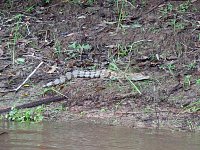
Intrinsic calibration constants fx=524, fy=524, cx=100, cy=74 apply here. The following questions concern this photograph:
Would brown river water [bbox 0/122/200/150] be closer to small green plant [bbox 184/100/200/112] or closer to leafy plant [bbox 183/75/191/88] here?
small green plant [bbox 184/100/200/112]

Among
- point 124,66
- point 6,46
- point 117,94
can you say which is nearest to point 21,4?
point 6,46

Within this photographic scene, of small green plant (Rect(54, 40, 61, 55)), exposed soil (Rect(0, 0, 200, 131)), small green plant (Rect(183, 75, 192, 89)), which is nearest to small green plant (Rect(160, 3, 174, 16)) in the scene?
exposed soil (Rect(0, 0, 200, 131))

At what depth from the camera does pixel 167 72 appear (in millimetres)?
7098

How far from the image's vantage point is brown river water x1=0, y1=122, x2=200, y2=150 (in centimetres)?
516

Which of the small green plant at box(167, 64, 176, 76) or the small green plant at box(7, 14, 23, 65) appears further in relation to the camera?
the small green plant at box(7, 14, 23, 65)

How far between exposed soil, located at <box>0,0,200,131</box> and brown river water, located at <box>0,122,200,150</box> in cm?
29

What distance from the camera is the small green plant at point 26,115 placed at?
6309 millimetres

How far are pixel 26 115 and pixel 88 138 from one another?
1.13m

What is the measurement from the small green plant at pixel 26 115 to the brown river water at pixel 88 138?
16 centimetres

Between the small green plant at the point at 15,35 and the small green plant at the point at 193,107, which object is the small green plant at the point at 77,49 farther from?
the small green plant at the point at 193,107

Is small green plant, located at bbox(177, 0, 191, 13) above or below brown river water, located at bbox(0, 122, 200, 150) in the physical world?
above

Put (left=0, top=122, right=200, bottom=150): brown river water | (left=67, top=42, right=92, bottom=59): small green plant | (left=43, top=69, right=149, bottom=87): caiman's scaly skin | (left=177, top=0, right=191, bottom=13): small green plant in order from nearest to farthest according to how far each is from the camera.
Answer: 1. (left=0, top=122, right=200, bottom=150): brown river water
2. (left=43, top=69, right=149, bottom=87): caiman's scaly skin
3. (left=67, top=42, right=92, bottom=59): small green plant
4. (left=177, top=0, right=191, bottom=13): small green plant

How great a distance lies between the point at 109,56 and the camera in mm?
7766

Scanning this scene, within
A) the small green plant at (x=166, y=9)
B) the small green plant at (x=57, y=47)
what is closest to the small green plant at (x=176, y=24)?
the small green plant at (x=166, y=9)
